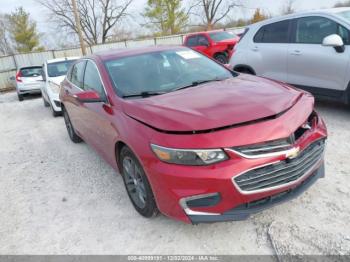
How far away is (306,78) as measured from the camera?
17.9 feet

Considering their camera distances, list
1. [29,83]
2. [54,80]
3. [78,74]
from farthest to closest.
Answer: [29,83] < [54,80] < [78,74]

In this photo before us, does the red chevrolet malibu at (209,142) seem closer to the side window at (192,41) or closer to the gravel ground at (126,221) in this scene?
the gravel ground at (126,221)

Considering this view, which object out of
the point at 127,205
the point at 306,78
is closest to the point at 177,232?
the point at 127,205

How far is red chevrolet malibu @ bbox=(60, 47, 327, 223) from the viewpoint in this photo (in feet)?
7.77

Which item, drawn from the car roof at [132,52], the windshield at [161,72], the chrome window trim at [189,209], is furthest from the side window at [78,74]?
the chrome window trim at [189,209]

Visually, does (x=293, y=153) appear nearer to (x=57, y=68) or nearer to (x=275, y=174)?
(x=275, y=174)

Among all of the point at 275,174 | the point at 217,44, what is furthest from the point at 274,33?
the point at 217,44

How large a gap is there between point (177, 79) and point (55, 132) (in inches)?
170

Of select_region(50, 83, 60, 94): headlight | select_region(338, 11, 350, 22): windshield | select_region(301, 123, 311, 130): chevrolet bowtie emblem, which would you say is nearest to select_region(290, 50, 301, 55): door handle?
select_region(338, 11, 350, 22): windshield

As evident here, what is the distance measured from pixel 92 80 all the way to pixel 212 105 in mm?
1943

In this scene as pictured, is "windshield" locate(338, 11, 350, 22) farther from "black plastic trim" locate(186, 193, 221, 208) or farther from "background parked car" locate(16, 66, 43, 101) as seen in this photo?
"background parked car" locate(16, 66, 43, 101)

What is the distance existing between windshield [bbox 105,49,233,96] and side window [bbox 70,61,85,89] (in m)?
0.99

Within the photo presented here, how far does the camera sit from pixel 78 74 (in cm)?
493

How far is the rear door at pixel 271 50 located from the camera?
18.9 feet
